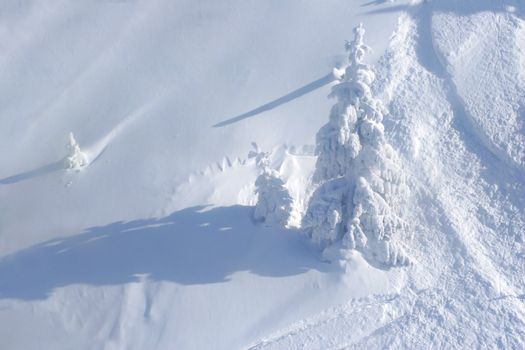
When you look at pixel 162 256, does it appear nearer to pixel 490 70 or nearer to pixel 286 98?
pixel 286 98

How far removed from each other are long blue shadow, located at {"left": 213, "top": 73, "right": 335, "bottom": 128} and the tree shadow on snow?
5.47 m

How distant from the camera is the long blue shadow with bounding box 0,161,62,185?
25188mm

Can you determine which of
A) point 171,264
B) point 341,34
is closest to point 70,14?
point 341,34

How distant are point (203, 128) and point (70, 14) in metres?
10.8

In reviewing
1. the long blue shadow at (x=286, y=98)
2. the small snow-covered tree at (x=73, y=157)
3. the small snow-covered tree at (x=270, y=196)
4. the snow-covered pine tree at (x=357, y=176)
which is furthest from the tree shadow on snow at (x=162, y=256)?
the long blue shadow at (x=286, y=98)

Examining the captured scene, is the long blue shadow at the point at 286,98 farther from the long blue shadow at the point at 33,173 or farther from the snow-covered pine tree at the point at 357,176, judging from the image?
the snow-covered pine tree at the point at 357,176

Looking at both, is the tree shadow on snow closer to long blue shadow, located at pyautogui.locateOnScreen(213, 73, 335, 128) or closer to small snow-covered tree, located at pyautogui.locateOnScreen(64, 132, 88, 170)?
small snow-covered tree, located at pyautogui.locateOnScreen(64, 132, 88, 170)

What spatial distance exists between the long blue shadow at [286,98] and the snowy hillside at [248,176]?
0.12 m

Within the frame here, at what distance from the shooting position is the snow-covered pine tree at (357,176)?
19234 mm

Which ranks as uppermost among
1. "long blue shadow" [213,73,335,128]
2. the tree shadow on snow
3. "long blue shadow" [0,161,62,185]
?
"long blue shadow" [213,73,335,128]

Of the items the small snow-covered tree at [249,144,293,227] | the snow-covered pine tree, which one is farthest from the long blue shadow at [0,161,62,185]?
the snow-covered pine tree

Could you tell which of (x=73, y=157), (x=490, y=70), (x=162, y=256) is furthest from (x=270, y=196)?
(x=490, y=70)

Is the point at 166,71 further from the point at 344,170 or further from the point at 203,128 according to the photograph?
the point at 344,170

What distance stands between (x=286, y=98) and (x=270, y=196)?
7.44 m
